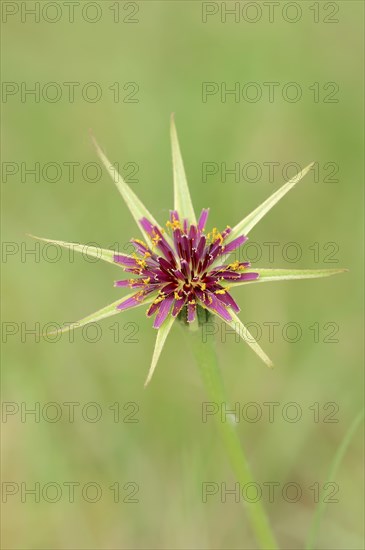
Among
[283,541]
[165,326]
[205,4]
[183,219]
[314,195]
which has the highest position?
[205,4]

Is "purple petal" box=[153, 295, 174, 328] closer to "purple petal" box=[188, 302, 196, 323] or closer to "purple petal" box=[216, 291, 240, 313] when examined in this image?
"purple petal" box=[188, 302, 196, 323]

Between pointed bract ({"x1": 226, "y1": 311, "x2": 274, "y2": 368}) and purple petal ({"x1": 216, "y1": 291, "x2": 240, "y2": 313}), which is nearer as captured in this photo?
pointed bract ({"x1": 226, "y1": 311, "x2": 274, "y2": 368})

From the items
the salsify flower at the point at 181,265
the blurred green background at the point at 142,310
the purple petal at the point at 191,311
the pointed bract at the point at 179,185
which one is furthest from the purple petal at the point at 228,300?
the blurred green background at the point at 142,310

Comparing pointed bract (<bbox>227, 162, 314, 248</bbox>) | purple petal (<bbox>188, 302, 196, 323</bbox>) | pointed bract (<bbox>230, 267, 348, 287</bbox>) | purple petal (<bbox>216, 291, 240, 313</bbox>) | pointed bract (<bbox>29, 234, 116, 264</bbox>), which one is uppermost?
pointed bract (<bbox>227, 162, 314, 248</bbox>)

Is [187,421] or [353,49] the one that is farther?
[353,49]

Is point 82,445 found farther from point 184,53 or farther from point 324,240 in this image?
point 184,53

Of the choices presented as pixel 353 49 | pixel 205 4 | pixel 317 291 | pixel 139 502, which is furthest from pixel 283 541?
pixel 205 4

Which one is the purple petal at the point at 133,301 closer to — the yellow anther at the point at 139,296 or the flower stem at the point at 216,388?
the yellow anther at the point at 139,296

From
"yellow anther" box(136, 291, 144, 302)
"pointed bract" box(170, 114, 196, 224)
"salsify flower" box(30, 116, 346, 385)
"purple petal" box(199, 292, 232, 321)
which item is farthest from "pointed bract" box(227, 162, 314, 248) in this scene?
"yellow anther" box(136, 291, 144, 302)
